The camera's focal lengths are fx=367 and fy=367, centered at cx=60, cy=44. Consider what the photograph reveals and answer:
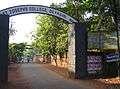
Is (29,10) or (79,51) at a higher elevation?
(29,10)

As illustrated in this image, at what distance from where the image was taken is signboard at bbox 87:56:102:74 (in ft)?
83.9

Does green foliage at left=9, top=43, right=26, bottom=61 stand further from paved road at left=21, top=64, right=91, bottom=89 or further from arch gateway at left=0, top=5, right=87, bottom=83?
arch gateway at left=0, top=5, right=87, bottom=83

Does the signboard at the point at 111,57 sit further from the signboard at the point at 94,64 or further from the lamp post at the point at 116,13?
the lamp post at the point at 116,13

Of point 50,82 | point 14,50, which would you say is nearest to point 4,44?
point 50,82

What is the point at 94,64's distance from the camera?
2573cm

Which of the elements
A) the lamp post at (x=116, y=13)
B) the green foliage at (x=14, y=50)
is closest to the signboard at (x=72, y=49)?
the lamp post at (x=116, y=13)

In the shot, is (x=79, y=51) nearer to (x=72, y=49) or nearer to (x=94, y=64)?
(x=72, y=49)

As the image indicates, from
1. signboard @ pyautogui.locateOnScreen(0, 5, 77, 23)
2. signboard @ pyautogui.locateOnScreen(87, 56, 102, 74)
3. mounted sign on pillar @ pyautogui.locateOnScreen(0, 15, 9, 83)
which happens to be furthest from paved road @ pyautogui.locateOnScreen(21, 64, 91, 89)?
signboard @ pyautogui.locateOnScreen(0, 5, 77, 23)

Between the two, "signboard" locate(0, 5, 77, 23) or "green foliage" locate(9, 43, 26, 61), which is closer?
"signboard" locate(0, 5, 77, 23)

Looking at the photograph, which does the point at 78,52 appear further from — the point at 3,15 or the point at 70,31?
the point at 3,15

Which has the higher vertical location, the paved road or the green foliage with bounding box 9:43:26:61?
Result: the green foliage with bounding box 9:43:26:61

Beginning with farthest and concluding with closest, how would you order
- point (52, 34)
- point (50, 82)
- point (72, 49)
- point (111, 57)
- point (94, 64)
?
point (52, 34), point (111, 57), point (72, 49), point (94, 64), point (50, 82)

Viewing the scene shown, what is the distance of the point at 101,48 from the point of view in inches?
1023

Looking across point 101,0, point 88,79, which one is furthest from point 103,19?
point 88,79
